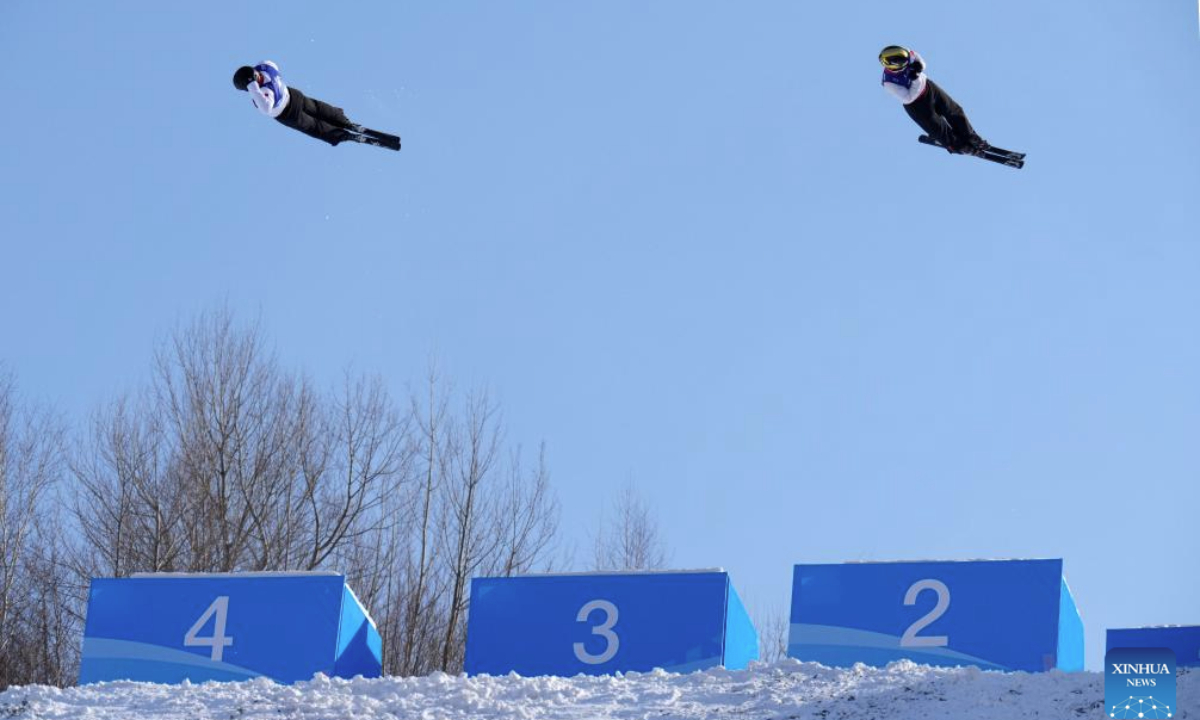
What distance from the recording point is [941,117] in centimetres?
1672

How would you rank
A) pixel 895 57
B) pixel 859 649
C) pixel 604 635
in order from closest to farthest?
1. pixel 859 649
2. pixel 604 635
3. pixel 895 57

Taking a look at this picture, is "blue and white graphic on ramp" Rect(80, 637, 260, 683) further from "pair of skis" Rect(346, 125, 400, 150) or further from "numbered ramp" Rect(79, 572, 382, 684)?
"pair of skis" Rect(346, 125, 400, 150)

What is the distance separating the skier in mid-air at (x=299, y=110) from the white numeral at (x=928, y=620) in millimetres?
6059

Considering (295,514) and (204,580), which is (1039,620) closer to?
(204,580)

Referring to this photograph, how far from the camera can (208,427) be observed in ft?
91.6

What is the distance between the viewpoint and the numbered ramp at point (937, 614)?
14281 mm

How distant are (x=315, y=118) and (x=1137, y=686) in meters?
8.48

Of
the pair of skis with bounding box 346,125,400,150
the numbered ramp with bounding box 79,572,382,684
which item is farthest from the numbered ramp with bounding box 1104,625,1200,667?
the pair of skis with bounding box 346,125,400,150

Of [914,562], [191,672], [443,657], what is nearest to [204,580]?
[191,672]

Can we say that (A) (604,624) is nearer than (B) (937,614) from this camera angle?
No

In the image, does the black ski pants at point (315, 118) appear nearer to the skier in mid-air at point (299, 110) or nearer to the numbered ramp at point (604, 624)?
the skier in mid-air at point (299, 110)

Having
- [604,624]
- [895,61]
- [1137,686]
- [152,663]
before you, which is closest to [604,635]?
[604,624]

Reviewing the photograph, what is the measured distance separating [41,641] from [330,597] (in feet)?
45.2

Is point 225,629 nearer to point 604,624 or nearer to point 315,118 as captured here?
point 604,624
